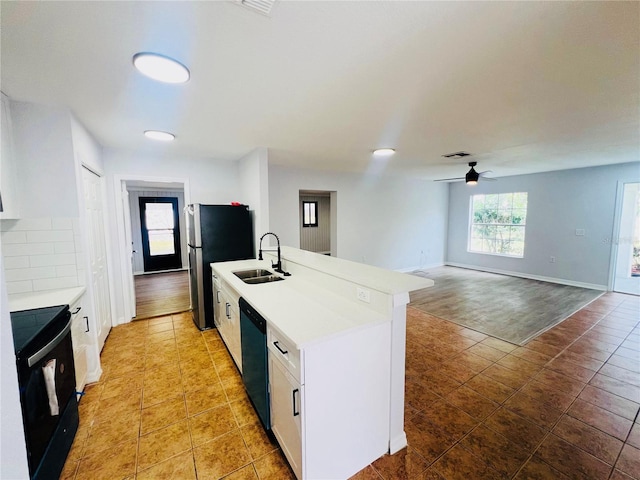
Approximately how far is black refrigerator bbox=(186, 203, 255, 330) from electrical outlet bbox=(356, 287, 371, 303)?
227 centimetres

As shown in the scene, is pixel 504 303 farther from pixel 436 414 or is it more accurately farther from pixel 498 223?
pixel 436 414

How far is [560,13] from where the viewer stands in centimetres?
120

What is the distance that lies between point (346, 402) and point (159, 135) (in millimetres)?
3098

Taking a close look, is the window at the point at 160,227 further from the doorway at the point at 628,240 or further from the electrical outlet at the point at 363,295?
the doorway at the point at 628,240

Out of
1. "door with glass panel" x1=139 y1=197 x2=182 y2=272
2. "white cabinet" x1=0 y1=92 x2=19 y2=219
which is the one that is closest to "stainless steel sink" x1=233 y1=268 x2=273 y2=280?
"white cabinet" x1=0 y1=92 x2=19 y2=219

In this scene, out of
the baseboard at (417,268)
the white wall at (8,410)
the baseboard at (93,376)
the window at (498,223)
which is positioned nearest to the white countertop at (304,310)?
the white wall at (8,410)

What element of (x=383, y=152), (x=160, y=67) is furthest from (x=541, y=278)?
(x=160, y=67)

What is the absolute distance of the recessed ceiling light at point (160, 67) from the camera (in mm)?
1489

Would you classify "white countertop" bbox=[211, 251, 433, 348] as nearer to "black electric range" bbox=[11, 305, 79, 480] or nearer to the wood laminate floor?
"black electric range" bbox=[11, 305, 79, 480]

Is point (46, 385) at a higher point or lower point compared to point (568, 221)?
lower

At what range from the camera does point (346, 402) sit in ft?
4.89

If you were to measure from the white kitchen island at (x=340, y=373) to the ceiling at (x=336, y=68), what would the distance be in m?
1.34

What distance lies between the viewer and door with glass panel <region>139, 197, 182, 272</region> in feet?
22.9

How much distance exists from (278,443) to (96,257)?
2.69 meters
